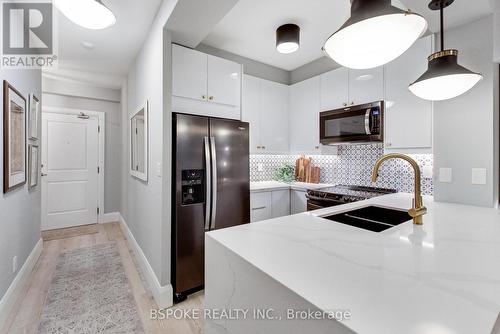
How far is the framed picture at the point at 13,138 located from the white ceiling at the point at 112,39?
0.86m

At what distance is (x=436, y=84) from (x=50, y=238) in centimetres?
509

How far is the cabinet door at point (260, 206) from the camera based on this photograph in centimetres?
286

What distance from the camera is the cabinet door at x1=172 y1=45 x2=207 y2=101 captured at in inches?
88.2

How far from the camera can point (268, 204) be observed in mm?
2990

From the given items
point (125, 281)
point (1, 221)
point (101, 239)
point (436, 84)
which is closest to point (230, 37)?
point (436, 84)

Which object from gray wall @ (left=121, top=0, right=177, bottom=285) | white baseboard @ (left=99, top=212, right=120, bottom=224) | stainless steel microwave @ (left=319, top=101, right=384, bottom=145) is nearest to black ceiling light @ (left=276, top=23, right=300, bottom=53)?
stainless steel microwave @ (left=319, top=101, right=384, bottom=145)

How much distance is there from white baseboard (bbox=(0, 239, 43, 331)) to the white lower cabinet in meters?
2.24

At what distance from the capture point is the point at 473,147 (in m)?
1.73

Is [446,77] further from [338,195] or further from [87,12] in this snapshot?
[87,12]

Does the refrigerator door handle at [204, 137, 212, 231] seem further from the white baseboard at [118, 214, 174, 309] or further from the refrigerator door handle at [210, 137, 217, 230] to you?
the white baseboard at [118, 214, 174, 309]

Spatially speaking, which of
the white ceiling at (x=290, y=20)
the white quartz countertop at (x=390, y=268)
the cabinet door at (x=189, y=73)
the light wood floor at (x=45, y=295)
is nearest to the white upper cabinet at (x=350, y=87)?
the white ceiling at (x=290, y=20)

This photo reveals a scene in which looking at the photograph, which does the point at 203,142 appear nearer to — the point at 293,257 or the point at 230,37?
the point at 230,37

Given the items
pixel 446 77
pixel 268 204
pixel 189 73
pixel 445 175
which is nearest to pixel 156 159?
pixel 189 73

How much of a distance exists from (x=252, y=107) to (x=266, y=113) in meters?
Answer: 0.25
